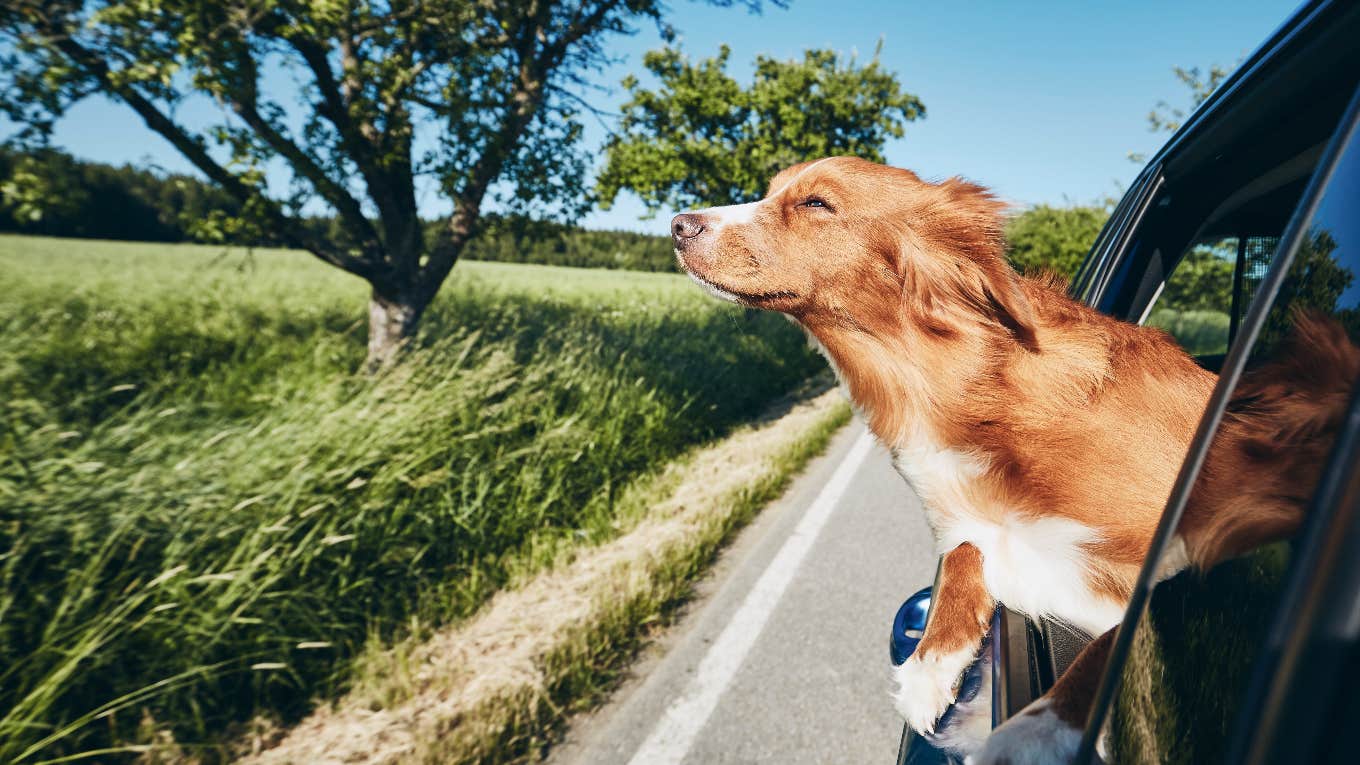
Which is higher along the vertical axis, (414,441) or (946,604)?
(946,604)

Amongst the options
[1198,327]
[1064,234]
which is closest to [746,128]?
[1064,234]

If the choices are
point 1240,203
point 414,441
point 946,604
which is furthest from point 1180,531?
point 414,441

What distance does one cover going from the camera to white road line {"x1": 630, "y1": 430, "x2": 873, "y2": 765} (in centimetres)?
254

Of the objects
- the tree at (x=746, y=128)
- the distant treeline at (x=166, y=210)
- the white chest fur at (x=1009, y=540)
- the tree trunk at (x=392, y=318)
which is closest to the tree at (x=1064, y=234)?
the tree at (x=746, y=128)

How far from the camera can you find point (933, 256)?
1.92 metres

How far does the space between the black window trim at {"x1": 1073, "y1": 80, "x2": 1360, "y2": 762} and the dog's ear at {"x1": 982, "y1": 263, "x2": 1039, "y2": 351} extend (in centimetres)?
98

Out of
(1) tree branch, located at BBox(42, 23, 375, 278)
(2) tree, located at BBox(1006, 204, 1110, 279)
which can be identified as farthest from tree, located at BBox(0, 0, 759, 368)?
(2) tree, located at BBox(1006, 204, 1110, 279)

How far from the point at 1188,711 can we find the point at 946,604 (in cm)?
98

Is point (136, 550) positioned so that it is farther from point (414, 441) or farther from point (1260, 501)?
point (1260, 501)

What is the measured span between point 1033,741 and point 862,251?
1515 mm

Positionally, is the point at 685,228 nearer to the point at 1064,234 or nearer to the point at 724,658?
the point at 724,658

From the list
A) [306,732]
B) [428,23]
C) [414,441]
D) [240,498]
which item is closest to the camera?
[306,732]

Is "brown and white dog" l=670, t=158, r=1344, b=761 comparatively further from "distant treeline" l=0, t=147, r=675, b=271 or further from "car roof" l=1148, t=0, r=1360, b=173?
"distant treeline" l=0, t=147, r=675, b=271

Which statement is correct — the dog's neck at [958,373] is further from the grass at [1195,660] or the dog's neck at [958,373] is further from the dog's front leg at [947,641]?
the grass at [1195,660]
